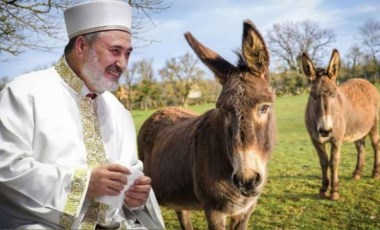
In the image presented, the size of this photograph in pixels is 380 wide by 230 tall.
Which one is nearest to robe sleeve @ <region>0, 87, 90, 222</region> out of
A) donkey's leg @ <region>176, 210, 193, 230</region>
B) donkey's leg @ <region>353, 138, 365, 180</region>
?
donkey's leg @ <region>176, 210, 193, 230</region>

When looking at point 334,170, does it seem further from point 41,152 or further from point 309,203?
point 41,152

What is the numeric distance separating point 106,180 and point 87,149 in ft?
1.41

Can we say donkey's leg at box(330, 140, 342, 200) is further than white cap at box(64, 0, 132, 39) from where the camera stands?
Yes

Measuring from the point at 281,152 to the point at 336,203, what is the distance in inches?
250

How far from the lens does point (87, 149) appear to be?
2.50 meters

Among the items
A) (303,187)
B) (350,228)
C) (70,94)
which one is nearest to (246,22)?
(70,94)

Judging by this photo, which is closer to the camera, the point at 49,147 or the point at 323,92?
the point at 49,147

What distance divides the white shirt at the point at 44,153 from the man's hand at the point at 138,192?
0.19 meters

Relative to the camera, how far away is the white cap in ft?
8.61

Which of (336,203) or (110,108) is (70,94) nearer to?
(110,108)

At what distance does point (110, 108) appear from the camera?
291 cm

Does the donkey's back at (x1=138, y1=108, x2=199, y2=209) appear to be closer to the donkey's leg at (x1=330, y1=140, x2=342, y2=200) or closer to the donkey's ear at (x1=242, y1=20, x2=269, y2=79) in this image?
the donkey's ear at (x1=242, y1=20, x2=269, y2=79)

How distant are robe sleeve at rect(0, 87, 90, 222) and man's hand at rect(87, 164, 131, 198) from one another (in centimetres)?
5

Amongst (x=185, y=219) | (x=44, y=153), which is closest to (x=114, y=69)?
(x=44, y=153)
